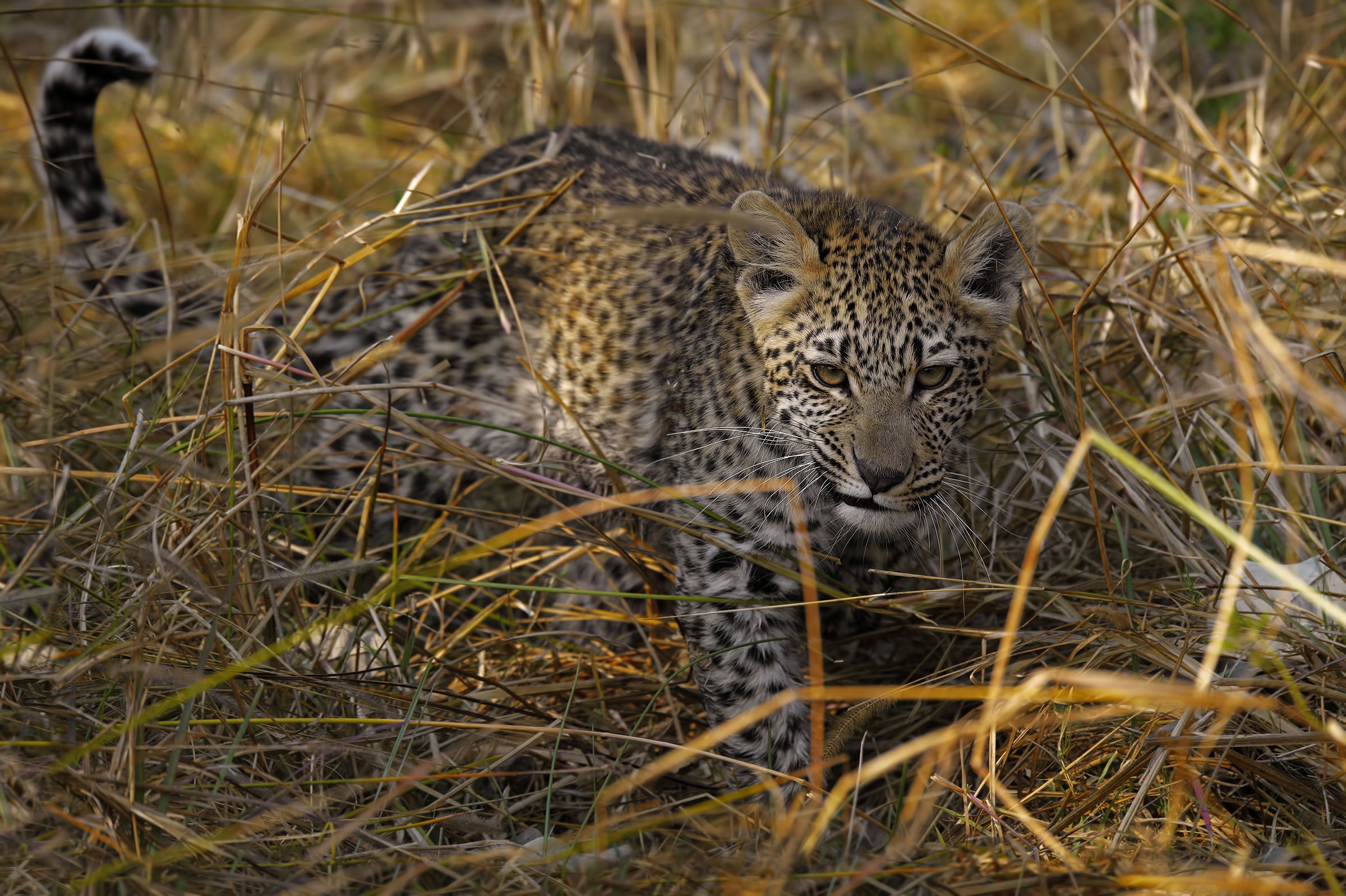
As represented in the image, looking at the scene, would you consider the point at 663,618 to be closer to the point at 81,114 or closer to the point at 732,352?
the point at 732,352

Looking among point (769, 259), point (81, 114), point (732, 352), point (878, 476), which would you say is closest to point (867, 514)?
point (878, 476)

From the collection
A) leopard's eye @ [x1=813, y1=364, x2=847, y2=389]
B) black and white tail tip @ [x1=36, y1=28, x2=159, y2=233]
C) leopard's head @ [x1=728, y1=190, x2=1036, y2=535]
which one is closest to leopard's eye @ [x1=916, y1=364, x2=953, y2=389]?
leopard's head @ [x1=728, y1=190, x2=1036, y2=535]

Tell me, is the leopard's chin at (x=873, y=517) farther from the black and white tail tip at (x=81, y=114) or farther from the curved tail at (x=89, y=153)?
the black and white tail tip at (x=81, y=114)

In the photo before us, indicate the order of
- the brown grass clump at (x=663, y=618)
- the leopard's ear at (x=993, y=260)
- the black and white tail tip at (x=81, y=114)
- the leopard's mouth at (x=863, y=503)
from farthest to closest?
the black and white tail tip at (x=81, y=114)
the leopard's ear at (x=993, y=260)
the leopard's mouth at (x=863, y=503)
the brown grass clump at (x=663, y=618)

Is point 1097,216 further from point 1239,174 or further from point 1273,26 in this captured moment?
point 1273,26

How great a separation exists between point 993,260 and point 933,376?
0.52 metres

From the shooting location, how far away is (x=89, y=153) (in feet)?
16.7

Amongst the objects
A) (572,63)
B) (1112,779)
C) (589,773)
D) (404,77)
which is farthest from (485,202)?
(404,77)

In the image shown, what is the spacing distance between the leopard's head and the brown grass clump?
360 millimetres

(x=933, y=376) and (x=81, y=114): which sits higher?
(x=81, y=114)

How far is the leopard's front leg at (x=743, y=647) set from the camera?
407 centimetres

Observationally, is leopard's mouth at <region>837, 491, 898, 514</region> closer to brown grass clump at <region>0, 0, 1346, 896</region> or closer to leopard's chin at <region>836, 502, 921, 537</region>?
leopard's chin at <region>836, 502, 921, 537</region>

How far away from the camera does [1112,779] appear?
3.35 metres

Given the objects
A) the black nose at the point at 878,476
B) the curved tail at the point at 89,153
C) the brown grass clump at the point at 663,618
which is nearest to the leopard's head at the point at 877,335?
the black nose at the point at 878,476
